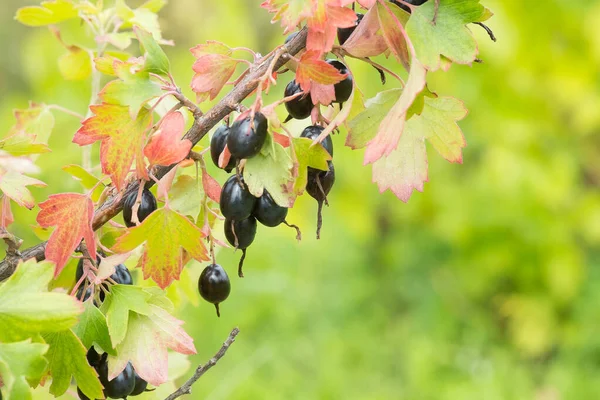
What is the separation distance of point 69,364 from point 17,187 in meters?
0.13

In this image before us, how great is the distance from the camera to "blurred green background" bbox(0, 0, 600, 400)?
1.92 metres

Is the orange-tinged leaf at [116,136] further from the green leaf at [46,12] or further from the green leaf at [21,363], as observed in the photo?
the green leaf at [46,12]

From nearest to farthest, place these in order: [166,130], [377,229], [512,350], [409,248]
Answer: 1. [166,130]
2. [512,350]
3. [409,248]
4. [377,229]

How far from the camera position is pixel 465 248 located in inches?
87.2

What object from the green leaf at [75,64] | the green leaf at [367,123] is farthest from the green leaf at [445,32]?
the green leaf at [75,64]

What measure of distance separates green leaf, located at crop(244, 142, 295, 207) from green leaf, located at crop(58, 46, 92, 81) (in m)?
0.34

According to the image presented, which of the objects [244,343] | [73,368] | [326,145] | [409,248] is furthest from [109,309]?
[409,248]

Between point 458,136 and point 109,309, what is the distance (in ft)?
0.87

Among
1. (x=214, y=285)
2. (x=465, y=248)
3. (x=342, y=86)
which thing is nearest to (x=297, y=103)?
(x=342, y=86)

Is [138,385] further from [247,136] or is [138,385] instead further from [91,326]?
[247,136]

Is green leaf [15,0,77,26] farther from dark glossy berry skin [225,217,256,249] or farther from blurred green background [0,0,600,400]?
blurred green background [0,0,600,400]

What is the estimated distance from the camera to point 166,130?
437 mm

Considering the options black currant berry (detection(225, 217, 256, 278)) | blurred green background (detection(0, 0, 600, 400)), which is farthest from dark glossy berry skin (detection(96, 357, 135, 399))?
blurred green background (detection(0, 0, 600, 400))

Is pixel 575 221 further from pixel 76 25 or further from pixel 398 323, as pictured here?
pixel 76 25
